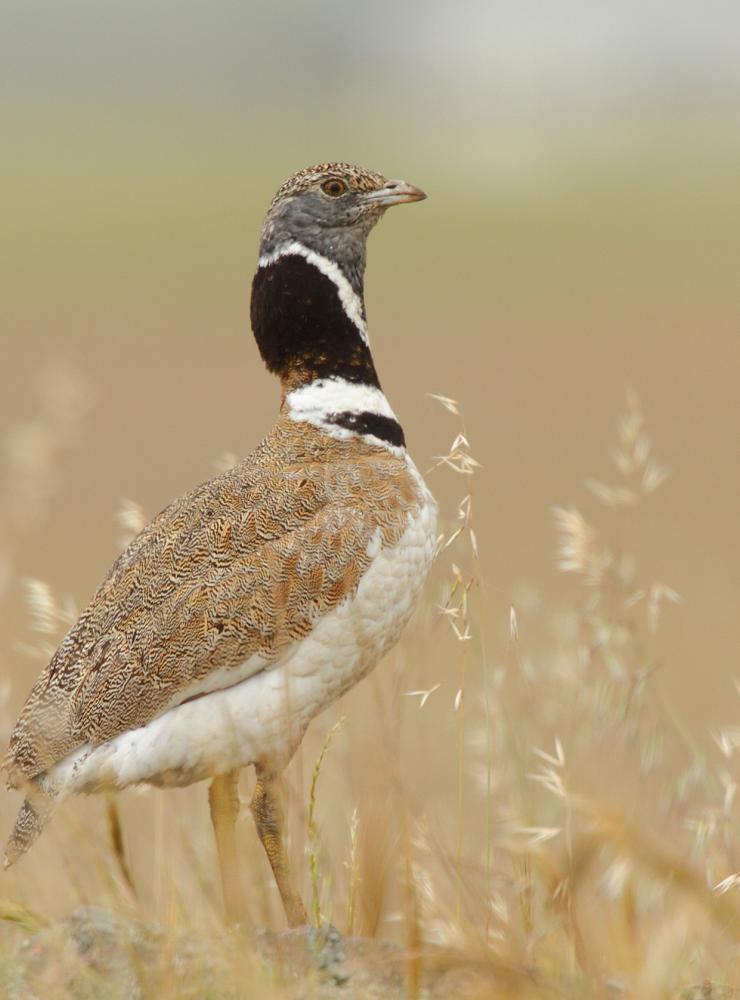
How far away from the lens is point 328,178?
5.75 meters

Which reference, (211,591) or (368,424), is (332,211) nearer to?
(368,424)

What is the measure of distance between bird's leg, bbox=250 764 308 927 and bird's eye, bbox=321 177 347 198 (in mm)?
2105

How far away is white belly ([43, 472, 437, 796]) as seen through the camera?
15.5 feet

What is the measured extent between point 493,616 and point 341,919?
4418mm

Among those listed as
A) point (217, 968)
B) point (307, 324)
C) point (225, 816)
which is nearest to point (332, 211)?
point (307, 324)

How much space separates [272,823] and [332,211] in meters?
2.17

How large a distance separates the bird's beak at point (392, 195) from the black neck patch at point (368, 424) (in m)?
0.82

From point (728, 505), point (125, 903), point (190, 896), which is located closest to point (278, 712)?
point (190, 896)

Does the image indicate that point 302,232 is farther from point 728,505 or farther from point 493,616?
point 728,505

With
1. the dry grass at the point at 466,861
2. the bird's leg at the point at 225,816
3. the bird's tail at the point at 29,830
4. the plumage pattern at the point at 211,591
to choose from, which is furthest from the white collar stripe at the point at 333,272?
the bird's tail at the point at 29,830

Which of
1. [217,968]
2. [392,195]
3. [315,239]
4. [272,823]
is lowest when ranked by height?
[272,823]

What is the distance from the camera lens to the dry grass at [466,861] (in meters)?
2.96

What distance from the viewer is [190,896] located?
4723 millimetres

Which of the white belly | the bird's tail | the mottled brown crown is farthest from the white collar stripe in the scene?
the bird's tail
